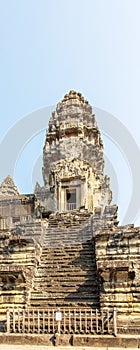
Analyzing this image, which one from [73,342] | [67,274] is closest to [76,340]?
[73,342]

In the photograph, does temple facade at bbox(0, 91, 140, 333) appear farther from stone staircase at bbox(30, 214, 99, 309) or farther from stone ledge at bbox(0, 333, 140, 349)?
stone ledge at bbox(0, 333, 140, 349)

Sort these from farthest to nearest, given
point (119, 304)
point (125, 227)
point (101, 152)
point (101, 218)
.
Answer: point (101, 152), point (101, 218), point (125, 227), point (119, 304)

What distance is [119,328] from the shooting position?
9.55 metres

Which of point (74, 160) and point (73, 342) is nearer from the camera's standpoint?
point (73, 342)

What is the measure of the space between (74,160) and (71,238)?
31.3 ft

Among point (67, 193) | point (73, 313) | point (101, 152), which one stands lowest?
point (73, 313)

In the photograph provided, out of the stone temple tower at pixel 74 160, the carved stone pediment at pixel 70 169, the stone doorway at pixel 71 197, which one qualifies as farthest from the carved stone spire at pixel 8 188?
the stone doorway at pixel 71 197

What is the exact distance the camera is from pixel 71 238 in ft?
56.0

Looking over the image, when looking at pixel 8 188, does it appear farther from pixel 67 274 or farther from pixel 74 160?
pixel 67 274

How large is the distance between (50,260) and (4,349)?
641 centimetres

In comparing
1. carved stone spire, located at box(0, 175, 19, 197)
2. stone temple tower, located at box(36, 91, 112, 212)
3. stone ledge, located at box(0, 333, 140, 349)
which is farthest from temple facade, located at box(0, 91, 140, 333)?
carved stone spire, located at box(0, 175, 19, 197)

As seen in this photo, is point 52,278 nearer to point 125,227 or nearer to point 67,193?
point 125,227

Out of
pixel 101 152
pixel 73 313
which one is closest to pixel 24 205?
pixel 101 152

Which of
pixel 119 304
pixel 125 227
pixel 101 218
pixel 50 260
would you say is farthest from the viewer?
pixel 101 218
